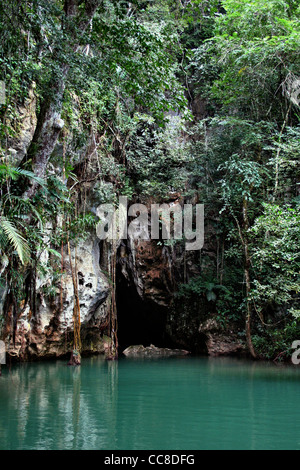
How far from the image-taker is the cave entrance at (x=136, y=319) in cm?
1488

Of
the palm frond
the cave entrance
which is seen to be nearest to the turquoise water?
the palm frond

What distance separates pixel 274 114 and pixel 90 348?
9.86 m

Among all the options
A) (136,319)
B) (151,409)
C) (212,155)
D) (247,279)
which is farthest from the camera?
(136,319)

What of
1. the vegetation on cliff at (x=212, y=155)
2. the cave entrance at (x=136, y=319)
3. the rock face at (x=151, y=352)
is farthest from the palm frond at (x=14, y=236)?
the cave entrance at (x=136, y=319)

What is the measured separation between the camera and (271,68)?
12859mm

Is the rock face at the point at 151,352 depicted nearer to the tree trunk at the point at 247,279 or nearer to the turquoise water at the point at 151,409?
the tree trunk at the point at 247,279

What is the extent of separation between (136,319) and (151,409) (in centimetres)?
1114

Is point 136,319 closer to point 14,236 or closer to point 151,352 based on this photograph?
point 151,352

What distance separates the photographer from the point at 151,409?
5227mm

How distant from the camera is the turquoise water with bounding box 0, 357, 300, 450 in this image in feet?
12.6

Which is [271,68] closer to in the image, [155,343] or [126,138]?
[126,138]

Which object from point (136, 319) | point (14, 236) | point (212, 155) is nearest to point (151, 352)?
point (136, 319)

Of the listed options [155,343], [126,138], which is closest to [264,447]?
[126,138]
